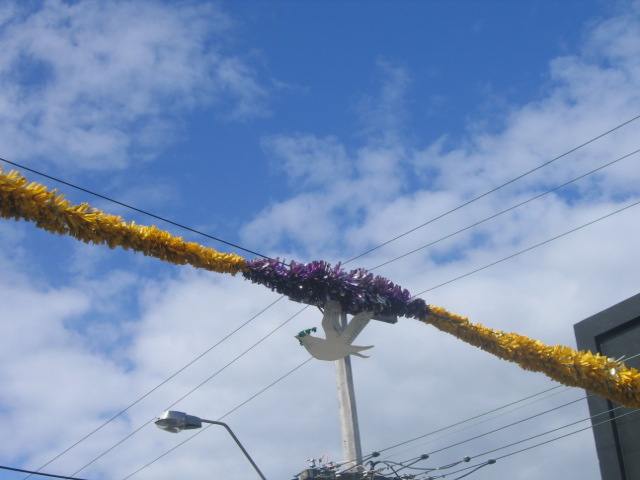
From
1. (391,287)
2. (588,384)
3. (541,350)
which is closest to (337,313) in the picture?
(391,287)

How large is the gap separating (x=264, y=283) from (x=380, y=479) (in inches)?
146

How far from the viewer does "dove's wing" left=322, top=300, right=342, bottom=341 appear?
9023 mm

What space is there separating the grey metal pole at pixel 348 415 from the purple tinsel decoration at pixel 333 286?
6.29 feet

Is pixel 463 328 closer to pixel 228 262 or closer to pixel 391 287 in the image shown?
pixel 391 287

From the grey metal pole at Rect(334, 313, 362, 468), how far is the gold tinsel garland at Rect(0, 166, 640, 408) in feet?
6.35

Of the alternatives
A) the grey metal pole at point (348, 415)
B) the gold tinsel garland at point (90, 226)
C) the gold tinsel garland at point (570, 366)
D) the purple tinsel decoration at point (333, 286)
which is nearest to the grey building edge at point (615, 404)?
the gold tinsel garland at point (570, 366)

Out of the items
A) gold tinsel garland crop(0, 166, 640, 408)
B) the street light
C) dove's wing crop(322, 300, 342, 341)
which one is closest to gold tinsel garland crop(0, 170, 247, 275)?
gold tinsel garland crop(0, 166, 640, 408)

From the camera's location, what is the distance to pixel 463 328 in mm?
9430

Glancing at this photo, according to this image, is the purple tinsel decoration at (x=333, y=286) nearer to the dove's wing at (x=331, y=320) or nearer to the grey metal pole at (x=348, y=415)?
the dove's wing at (x=331, y=320)

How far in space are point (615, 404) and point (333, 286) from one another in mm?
5805

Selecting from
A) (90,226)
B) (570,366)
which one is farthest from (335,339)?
(90,226)

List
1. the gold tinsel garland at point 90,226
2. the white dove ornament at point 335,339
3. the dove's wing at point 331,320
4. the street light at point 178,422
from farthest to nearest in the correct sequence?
the street light at point 178,422 < the white dove ornament at point 335,339 < the dove's wing at point 331,320 < the gold tinsel garland at point 90,226

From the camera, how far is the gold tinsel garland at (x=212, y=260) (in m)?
6.70

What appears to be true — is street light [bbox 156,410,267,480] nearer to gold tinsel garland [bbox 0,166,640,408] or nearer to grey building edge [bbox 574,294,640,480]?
gold tinsel garland [bbox 0,166,640,408]
